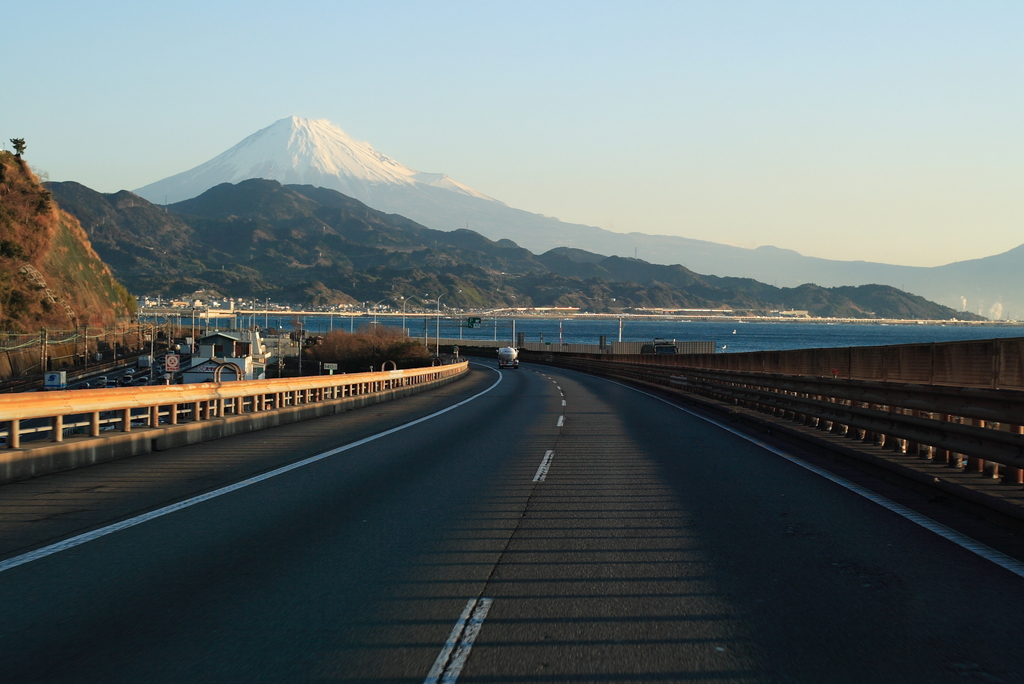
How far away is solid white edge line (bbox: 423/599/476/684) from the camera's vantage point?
190 inches

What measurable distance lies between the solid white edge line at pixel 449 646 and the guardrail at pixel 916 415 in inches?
245

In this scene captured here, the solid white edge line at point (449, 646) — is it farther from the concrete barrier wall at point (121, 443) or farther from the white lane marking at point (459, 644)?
the concrete barrier wall at point (121, 443)

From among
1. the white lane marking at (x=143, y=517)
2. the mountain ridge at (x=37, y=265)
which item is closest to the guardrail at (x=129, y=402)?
the white lane marking at (x=143, y=517)

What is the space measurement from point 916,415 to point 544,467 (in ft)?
17.9

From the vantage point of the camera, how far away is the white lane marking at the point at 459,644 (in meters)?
4.82

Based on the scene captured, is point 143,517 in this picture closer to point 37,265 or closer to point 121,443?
point 121,443

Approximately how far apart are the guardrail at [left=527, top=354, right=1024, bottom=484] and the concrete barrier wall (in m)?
11.6

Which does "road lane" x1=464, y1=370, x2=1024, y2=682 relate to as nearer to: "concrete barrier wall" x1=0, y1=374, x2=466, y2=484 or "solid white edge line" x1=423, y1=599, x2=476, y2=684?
"solid white edge line" x1=423, y1=599, x2=476, y2=684

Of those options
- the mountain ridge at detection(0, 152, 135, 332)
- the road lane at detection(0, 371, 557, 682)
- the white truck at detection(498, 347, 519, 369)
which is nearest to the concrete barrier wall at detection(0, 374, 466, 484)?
the road lane at detection(0, 371, 557, 682)

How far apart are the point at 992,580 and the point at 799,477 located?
5.43m

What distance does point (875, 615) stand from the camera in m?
5.96

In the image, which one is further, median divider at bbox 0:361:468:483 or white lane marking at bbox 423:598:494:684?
median divider at bbox 0:361:468:483

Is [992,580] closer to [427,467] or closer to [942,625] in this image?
[942,625]

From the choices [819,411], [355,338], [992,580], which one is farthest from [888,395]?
[355,338]
